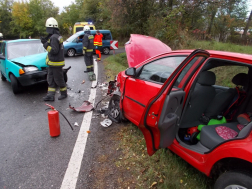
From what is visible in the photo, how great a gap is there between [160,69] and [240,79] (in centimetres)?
123

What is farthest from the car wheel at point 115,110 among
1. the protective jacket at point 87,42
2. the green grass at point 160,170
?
the protective jacket at point 87,42

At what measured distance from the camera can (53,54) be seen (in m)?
4.96

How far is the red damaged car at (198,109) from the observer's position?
1859mm

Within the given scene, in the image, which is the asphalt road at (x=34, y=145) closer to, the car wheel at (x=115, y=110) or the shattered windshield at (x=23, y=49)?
the car wheel at (x=115, y=110)

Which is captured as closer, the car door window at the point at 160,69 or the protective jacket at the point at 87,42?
the car door window at the point at 160,69

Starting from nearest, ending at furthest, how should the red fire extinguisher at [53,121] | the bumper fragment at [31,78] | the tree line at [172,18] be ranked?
the red fire extinguisher at [53,121]
the bumper fragment at [31,78]
the tree line at [172,18]

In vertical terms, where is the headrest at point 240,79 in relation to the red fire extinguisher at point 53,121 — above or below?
above

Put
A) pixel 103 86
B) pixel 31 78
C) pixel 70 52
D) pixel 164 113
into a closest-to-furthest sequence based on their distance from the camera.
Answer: pixel 164 113, pixel 31 78, pixel 103 86, pixel 70 52

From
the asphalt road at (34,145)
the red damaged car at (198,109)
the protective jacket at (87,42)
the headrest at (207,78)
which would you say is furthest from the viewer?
the protective jacket at (87,42)

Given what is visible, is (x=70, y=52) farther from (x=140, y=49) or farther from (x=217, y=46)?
(x=140, y=49)

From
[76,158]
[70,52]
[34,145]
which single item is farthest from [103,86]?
A: [70,52]

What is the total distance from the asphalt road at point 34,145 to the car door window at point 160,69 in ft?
4.99

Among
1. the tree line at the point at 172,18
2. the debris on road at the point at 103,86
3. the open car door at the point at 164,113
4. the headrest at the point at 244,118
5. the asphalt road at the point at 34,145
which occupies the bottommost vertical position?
the asphalt road at the point at 34,145

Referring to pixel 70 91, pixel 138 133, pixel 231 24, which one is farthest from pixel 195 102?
pixel 231 24
